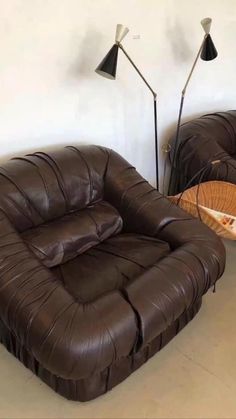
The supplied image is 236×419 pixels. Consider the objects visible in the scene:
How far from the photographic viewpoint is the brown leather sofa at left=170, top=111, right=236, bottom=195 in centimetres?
257

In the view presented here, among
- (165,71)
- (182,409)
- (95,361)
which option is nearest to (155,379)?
(182,409)

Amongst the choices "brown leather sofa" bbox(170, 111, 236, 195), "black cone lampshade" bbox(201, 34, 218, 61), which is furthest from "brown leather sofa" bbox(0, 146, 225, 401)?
"black cone lampshade" bbox(201, 34, 218, 61)

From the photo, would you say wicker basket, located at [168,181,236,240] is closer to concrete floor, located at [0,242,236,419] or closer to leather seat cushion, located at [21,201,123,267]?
leather seat cushion, located at [21,201,123,267]

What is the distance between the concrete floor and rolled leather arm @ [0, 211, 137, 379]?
278mm

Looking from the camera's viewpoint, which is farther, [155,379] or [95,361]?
[155,379]

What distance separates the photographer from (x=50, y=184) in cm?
194

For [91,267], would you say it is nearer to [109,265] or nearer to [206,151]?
[109,265]

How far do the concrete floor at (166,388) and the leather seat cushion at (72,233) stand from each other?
0.53 metres

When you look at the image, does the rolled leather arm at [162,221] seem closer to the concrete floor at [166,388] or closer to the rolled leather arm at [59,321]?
the concrete floor at [166,388]

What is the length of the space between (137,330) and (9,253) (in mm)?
616

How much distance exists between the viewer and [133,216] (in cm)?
211

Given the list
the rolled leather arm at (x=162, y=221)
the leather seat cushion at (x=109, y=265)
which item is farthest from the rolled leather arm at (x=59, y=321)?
the rolled leather arm at (x=162, y=221)

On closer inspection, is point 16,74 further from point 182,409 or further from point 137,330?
point 182,409

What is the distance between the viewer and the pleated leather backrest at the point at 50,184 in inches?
72.8
